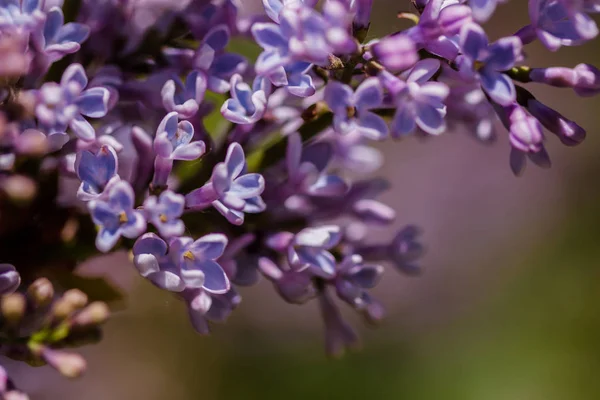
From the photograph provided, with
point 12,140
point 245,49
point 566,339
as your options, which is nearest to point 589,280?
point 566,339

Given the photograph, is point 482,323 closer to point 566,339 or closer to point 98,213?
point 566,339

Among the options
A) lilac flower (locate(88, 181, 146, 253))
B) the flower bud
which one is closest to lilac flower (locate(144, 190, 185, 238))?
lilac flower (locate(88, 181, 146, 253))

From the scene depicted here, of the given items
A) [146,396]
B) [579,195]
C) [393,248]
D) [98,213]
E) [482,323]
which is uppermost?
[98,213]

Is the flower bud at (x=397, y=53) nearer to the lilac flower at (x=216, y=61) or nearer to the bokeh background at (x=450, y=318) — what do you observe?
the lilac flower at (x=216, y=61)

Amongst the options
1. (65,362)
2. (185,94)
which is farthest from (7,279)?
(185,94)

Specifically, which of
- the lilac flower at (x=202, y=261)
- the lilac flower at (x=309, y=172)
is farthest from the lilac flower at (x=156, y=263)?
the lilac flower at (x=309, y=172)

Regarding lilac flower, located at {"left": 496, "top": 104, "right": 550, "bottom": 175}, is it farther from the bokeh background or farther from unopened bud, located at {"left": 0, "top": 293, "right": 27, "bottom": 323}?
the bokeh background
